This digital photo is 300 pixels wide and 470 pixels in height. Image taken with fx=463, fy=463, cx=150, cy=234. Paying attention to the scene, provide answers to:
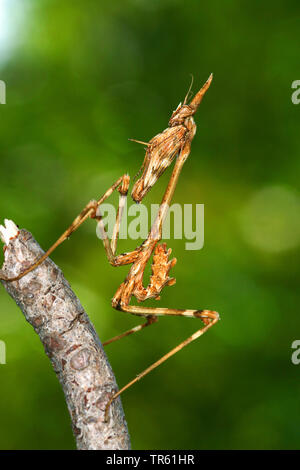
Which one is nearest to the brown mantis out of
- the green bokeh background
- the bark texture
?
the bark texture

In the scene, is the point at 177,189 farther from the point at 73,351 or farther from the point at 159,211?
the point at 73,351

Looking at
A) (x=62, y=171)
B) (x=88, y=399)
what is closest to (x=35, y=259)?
(x=88, y=399)

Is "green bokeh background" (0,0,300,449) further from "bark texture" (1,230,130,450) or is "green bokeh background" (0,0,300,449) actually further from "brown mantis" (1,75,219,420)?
"bark texture" (1,230,130,450)

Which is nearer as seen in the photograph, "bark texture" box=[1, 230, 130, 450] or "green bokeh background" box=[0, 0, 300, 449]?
"bark texture" box=[1, 230, 130, 450]

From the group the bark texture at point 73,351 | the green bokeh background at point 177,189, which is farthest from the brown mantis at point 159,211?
the green bokeh background at point 177,189

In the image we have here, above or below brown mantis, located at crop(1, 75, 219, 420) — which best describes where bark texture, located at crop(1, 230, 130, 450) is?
below

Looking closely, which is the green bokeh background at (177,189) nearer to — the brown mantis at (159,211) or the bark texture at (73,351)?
the brown mantis at (159,211)

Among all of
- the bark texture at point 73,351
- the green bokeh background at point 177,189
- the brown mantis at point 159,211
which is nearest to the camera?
the bark texture at point 73,351
